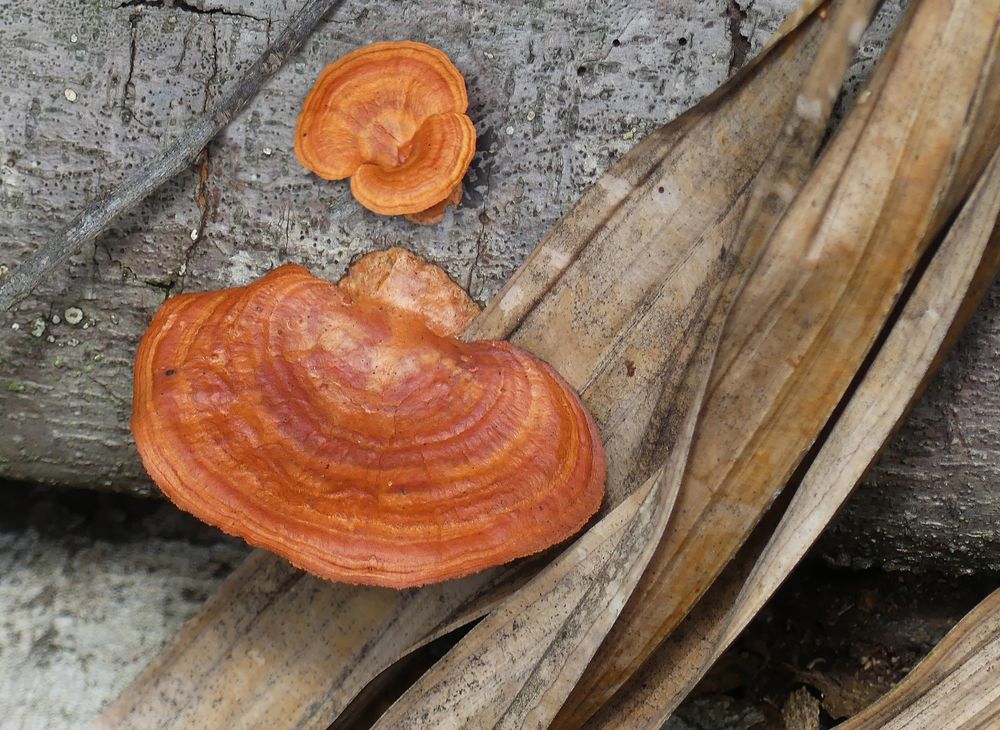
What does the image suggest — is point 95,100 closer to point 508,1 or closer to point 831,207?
point 508,1

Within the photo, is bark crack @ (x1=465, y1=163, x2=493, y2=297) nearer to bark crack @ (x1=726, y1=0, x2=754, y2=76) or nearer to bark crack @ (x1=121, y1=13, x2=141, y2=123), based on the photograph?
bark crack @ (x1=726, y1=0, x2=754, y2=76)

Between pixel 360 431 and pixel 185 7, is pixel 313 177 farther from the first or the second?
pixel 360 431

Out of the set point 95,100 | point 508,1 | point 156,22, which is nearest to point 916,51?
point 508,1

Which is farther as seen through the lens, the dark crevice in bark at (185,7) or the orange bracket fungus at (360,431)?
Result: the dark crevice in bark at (185,7)

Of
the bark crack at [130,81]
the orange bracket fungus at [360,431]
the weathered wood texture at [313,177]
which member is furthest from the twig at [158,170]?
the orange bracket fungus at [360,431]

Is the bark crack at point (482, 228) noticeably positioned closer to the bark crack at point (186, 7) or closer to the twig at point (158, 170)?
the twig at point (158, 170)

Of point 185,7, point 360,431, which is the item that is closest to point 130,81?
point 185,7

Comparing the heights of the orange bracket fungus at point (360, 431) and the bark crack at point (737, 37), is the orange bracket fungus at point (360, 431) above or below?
below
